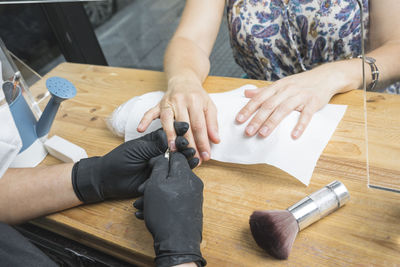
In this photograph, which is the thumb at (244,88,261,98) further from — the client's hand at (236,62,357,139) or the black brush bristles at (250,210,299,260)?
the black brush bristles at (250,210,299,260)

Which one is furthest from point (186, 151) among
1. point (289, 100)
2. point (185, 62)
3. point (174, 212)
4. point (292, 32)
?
point (292, 32)

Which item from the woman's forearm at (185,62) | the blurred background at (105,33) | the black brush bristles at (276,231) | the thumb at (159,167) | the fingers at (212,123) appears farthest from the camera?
the blurred background at (105,33)

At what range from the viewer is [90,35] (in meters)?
2.06

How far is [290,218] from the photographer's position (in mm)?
580

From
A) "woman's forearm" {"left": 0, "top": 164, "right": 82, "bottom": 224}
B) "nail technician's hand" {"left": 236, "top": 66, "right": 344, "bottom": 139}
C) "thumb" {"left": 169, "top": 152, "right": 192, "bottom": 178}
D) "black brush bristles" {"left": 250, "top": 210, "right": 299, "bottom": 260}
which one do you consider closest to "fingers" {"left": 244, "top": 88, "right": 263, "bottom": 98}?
"nail technician's hand" {"left": 236, "top": 66, "right": 344, "bottom": 139}

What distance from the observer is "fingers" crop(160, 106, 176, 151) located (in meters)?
0.76

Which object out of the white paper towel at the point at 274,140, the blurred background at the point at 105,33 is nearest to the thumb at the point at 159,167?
the white paper towel at the point at 274,140

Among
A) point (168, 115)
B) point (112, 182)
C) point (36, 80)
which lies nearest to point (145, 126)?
point (168, 115)

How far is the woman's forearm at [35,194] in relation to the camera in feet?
2.51

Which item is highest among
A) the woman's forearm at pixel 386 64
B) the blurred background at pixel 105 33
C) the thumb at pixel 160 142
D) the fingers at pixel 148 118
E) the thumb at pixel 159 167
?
the woman's forearm at pixel 386 64

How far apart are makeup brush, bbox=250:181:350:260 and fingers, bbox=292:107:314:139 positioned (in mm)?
141

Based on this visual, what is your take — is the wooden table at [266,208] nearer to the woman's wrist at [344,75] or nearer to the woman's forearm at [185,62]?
the woman's wrist at [344,75]

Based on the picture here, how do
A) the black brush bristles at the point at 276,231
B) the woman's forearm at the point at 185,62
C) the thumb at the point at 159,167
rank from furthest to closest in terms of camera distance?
the woman's forearm at the point at 185,62 < the thumb at the point at 159,167 < the black brush bristles at the point at 276,231

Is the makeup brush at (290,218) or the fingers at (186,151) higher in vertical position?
the fingers at (186,151)
